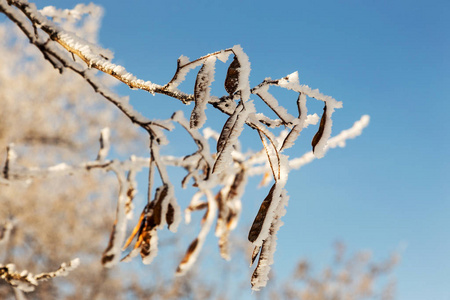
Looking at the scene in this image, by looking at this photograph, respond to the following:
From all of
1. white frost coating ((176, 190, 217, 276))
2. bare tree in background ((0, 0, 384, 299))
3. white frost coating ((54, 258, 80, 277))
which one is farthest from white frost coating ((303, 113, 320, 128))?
white frost coating ((54, 258, 80, 277))

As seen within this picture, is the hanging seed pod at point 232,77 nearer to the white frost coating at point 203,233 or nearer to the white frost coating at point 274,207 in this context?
A: the white frost coating at point 274,207

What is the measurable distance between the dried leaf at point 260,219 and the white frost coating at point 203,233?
2.03 feet

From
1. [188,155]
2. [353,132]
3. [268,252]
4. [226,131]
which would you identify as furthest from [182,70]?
[353,132]

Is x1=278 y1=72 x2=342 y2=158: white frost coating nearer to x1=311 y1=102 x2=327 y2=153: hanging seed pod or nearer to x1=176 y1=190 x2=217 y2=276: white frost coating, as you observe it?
x1=311 y1=102 x2=327 y2=153: hanging seed pod

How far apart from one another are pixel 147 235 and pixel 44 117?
9.65m

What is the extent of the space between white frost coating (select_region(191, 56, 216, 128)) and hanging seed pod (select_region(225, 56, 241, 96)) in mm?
51

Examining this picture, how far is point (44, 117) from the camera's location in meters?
9.72

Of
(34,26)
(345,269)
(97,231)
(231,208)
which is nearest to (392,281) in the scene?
(345,269)

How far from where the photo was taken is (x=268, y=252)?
775mm

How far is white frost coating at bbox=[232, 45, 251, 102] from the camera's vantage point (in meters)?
0.73

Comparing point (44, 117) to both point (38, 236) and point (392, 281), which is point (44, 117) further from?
point (392, 281)

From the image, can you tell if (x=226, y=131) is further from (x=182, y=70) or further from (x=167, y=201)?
(x=167, y=201)

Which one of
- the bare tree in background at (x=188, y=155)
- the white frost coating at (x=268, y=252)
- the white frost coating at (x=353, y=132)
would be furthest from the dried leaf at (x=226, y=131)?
the white frost coating at (x=353, y=132)

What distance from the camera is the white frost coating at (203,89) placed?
2.60 ft
